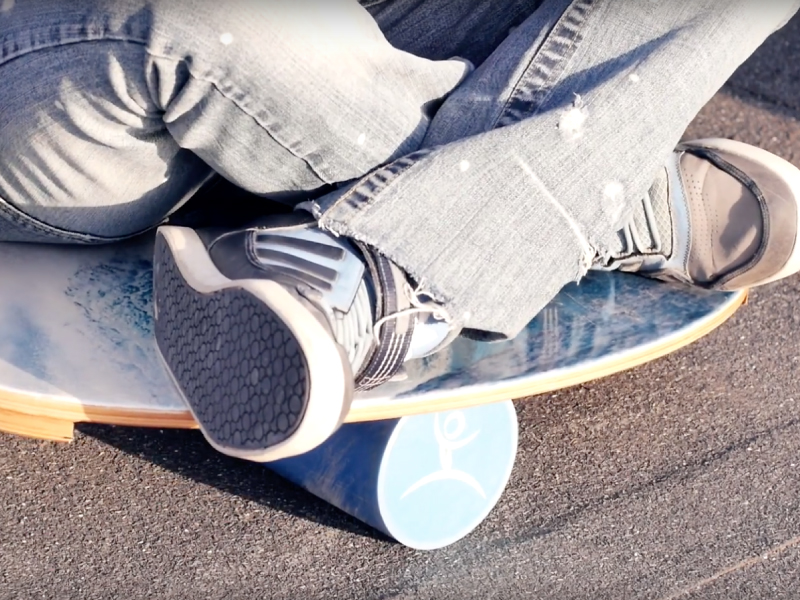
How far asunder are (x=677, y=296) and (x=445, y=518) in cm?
41

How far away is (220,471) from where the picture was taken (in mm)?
1105

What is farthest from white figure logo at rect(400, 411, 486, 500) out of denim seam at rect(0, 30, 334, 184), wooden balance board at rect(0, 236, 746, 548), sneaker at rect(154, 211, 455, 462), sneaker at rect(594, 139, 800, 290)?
denim seam at rect(0, 30, 334, 184)

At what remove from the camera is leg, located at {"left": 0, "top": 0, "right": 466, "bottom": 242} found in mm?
838

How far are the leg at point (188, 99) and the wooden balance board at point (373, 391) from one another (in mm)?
94

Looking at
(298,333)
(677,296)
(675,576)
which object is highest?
(298,333)

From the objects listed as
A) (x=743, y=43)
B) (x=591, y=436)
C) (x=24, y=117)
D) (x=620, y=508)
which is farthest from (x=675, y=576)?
(x=24, y=117)

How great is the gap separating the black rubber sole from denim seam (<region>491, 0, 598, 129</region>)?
35 centimetres

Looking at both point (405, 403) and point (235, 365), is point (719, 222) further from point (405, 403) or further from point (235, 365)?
point (235, 365)

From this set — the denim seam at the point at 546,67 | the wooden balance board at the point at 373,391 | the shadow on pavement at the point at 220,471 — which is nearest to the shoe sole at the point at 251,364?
the wooden balance board at the point at 373,391

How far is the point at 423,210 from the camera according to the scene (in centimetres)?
91

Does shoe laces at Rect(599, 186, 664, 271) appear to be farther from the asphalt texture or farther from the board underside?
the asphalt texture

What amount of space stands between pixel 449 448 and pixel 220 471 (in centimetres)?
27

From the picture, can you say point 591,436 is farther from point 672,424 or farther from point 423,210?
point 423,210

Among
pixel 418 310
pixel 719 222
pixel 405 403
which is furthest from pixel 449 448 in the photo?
pixel 719 222
